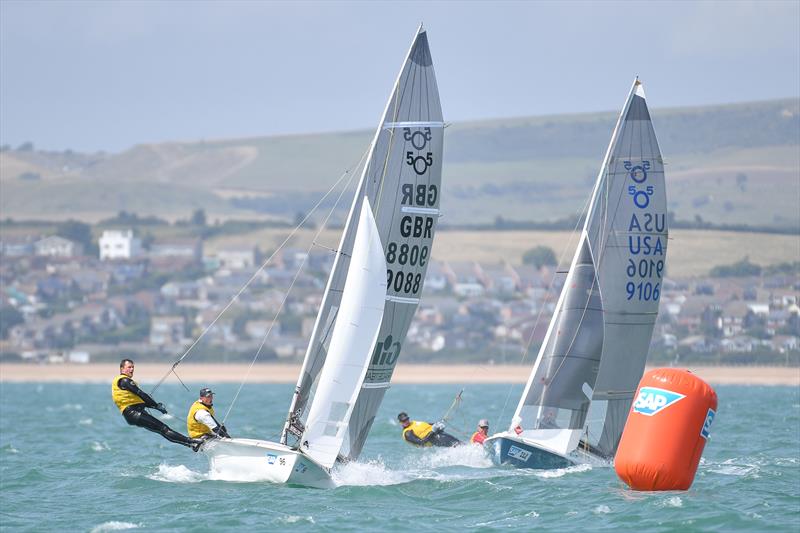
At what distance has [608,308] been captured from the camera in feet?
87.5

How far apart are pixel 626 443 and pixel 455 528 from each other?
3.03m

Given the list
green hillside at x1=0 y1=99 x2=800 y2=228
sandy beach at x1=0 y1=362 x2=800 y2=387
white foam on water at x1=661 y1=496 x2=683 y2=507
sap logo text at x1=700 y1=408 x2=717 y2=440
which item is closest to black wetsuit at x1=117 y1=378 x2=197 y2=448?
white foam on water at x1=661 y1=496 x2=683 y2=507

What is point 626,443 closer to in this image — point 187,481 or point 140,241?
point 187,481

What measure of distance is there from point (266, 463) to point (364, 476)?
235cm

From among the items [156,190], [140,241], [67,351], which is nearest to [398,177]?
[67,351]

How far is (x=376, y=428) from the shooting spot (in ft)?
128

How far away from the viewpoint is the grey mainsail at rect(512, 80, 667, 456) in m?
26.2

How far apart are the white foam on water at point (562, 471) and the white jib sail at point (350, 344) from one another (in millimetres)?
4204

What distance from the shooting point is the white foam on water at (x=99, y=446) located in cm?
3038

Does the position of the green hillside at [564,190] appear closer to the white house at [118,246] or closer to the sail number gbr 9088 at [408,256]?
the white house at [118,246]

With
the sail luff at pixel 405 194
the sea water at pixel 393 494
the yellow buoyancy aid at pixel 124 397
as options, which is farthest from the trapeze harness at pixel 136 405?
the sail luff at pixel 405 194

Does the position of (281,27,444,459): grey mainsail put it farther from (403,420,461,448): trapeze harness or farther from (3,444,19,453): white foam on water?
(3,444,19,453): white foam on water

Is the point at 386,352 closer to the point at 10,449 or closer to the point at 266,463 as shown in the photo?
the point at 266,463

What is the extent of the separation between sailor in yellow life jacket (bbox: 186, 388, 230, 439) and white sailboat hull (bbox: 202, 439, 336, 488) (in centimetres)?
16
